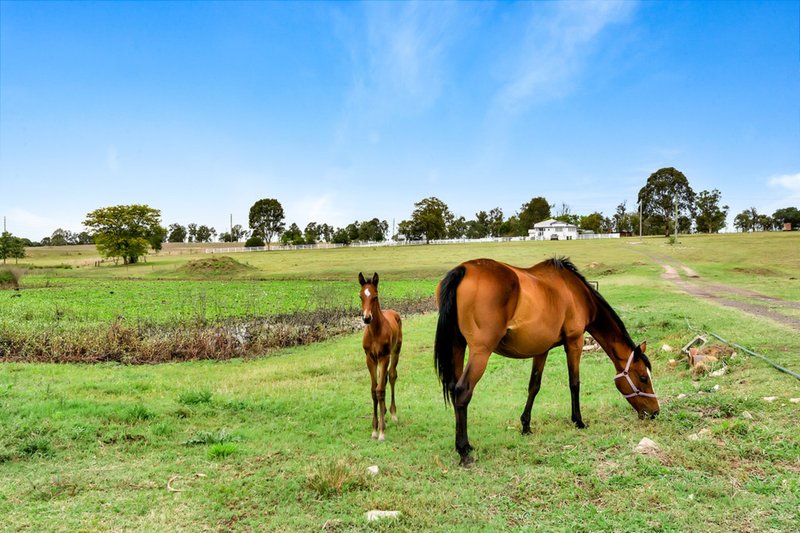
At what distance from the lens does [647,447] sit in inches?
191

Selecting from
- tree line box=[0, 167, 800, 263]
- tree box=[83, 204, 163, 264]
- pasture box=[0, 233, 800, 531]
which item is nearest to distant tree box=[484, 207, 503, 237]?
Result: tree line box=[0, 167, 800, 263]

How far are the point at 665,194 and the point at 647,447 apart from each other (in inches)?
3801

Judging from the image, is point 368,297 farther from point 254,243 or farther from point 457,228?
point 457,228

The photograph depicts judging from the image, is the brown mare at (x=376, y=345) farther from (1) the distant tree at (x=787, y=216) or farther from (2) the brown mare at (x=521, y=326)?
(1) the distant tree at (x=787, y=216)

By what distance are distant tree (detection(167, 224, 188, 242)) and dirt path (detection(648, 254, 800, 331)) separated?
15189cm

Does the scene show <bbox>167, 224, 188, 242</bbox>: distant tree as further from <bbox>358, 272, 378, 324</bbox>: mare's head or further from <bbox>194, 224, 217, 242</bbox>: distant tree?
<bbox>358, 272, 378, 324</bbox>: mare's head

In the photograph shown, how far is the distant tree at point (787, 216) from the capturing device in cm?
11012

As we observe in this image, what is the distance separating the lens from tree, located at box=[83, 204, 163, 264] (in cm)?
6648

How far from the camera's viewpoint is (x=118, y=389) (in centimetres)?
879

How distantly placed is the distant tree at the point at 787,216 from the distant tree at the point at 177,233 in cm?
17145

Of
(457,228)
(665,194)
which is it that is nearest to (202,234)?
(457,228)

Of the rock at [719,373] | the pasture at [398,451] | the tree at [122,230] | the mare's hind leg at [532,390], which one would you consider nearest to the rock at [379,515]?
the pasture at [398,451]

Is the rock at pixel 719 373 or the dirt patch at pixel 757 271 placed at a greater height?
the rock at pixel 719 373

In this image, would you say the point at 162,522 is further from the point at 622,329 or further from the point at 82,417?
the point at 622,329
